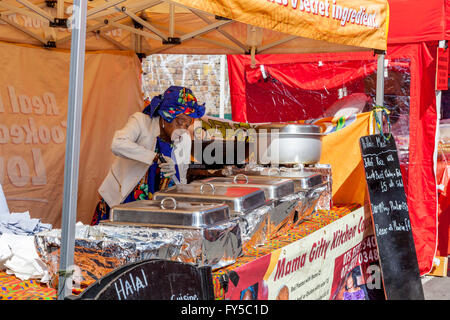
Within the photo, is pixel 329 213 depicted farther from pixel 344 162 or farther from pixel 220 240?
pixel 220 240

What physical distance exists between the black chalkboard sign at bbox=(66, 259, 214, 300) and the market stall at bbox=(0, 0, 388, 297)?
0.23m

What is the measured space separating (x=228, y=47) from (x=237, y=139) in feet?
4.15

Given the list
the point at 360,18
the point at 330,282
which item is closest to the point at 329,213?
the point at 330,282

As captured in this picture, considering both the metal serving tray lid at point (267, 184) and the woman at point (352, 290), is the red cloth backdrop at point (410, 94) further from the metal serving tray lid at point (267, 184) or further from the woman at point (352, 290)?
the metal serving tray lid at point (267, 184)

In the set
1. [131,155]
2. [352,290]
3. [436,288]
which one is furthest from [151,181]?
[436,288]

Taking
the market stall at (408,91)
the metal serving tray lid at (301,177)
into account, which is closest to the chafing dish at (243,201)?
the metal serving tray lid at (301,177)

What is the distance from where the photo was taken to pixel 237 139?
11.4 feet

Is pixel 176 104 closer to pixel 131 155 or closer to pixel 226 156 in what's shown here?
pixel 131 155

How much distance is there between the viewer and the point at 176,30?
4285 millimetres

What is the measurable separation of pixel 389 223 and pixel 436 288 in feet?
5.42

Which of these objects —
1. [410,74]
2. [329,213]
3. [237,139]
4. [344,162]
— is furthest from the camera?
[410,74]

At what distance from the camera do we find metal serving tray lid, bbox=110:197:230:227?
1775mm

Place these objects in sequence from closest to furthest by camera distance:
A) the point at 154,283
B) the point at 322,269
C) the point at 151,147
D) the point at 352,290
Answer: the point at 154,283 < the point at 322,269 < the point at 151,147 < the point at 352,290

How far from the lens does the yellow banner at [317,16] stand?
2.07m
